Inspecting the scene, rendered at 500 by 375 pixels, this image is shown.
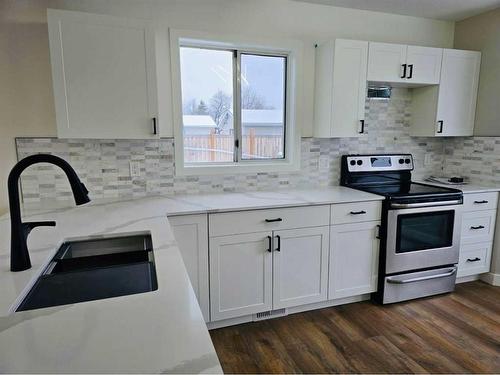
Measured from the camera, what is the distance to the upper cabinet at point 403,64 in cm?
271

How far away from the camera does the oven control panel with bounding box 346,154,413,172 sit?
3.00 metres

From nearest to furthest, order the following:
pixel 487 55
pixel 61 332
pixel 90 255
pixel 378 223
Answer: pixel 61 332
pixel 90 255
pixel 378 223
pixel 487 55

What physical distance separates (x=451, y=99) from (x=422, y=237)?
1.37 metres

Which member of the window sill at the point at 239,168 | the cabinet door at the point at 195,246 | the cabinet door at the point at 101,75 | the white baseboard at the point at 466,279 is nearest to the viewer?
the cabinet door at the point at 101,75

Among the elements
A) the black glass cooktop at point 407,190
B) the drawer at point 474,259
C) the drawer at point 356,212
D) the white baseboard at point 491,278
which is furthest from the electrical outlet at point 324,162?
the white baseboard at point 491,278

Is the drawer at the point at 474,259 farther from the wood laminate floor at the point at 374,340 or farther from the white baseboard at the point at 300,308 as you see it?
the white baseboard at the point at 300,308

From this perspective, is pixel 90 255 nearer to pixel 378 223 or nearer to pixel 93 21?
pixel 93 21

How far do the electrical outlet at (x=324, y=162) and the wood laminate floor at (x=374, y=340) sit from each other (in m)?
1.22

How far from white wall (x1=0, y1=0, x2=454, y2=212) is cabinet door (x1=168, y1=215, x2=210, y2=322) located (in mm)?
1156

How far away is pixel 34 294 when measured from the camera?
1009 mm

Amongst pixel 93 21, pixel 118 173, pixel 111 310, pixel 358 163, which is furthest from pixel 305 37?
pixel 111 310

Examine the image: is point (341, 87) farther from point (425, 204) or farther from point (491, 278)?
point (491, 278)

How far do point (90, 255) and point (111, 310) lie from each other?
74 cm

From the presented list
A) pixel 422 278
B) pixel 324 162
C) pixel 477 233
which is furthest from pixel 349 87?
pixel 477 233
